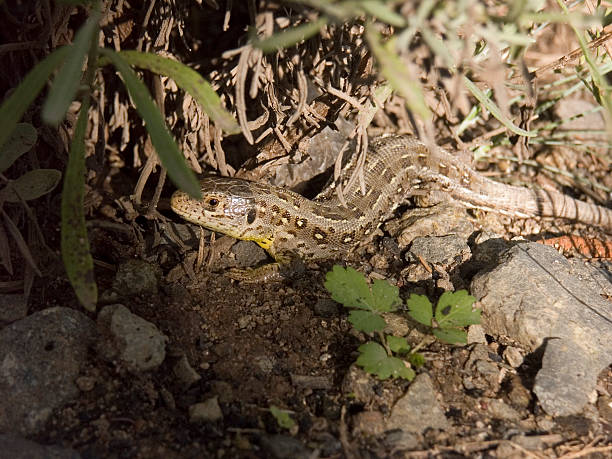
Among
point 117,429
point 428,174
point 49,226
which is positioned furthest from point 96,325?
point 428,174

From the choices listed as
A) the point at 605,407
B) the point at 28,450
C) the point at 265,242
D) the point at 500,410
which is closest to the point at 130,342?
the point at 28,450

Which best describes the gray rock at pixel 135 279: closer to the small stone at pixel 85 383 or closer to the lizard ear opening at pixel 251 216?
the small stone at pixel 85 383

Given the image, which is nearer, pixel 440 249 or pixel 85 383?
pixel 85 383

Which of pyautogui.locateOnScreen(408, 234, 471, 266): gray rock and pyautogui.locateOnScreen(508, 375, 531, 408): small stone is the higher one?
pyautogui.locateOnScreen(408, 234, 471, 266): gray rock

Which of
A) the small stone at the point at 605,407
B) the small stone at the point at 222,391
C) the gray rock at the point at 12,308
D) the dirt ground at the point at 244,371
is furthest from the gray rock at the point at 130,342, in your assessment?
the small stone at the point at 605,407

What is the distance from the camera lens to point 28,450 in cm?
238

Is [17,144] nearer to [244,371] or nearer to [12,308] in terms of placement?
[12,308]

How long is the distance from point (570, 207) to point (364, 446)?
3.66 m

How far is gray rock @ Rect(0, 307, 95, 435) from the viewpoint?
8.48 ft

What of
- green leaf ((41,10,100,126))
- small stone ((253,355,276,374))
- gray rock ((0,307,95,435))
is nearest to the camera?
green leaf ((41,10,100,126))

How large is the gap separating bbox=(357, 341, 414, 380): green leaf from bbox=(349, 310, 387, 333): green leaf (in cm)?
10

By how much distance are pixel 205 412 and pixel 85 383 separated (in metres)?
0.62

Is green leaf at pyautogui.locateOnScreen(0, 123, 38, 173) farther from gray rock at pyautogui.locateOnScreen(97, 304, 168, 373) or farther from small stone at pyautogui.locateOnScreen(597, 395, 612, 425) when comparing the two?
small stone at pyautogui.locateOnScreen(597, 395, 612, 425)

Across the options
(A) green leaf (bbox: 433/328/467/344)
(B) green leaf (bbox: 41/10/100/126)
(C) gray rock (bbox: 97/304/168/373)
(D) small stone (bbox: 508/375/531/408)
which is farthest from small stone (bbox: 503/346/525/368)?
(B) green leaf (bbox: 41/10/100/126)
